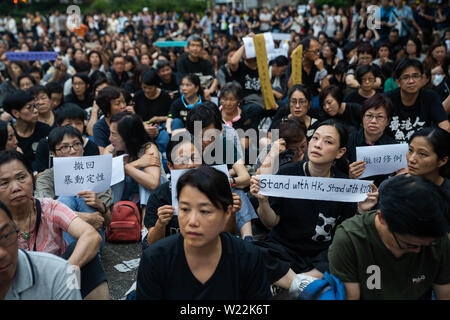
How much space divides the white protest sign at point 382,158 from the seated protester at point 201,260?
5.80 feet

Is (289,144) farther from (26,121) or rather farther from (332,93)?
(26,121)

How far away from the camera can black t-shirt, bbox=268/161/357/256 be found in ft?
9.77

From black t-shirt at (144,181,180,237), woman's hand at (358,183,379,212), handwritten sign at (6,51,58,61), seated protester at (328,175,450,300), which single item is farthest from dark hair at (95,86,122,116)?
handwritten sign at (6,51,58,61)

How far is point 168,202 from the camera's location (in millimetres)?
2904

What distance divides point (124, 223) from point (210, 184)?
2281 millimetres

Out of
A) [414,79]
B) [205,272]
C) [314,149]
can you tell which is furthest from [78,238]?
[414,79]

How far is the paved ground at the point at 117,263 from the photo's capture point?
3.37 metres

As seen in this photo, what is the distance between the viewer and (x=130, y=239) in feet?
13.3

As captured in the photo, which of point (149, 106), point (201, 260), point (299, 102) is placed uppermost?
point (299, 102)

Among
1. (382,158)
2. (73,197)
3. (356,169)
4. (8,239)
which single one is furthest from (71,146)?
(382,158)

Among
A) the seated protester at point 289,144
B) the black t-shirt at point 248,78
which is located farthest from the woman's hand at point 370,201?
the black t-shirt at point 248,78

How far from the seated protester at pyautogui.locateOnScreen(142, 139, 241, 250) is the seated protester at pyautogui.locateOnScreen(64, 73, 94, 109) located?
13.4 feet

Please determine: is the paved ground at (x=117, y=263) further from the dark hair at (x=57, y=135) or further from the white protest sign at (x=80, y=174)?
the dark hair at (x=57, y=135)

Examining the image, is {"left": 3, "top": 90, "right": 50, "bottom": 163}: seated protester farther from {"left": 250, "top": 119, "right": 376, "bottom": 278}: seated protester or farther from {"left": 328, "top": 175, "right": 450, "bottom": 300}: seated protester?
{"left": 328, "top": 175, "right": 450, "bottom": 300}: seated protester
